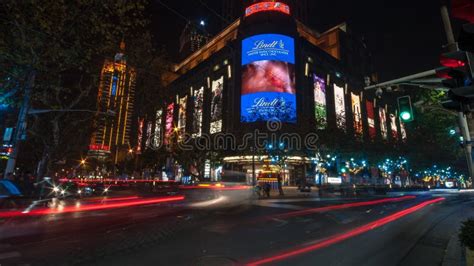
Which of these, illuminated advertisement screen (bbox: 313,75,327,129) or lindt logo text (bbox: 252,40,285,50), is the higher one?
lindt logo text (bbox: 252,40,285,50)

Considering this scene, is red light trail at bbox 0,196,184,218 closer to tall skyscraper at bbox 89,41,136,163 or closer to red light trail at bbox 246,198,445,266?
tall skyscraper at bbox 89,41,136,163

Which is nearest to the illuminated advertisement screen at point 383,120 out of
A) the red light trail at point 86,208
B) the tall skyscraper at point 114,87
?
the tall skyscraper at point 114,87

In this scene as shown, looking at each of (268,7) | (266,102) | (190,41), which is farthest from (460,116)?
(190,41)

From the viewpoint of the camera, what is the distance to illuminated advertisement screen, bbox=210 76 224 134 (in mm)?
62450

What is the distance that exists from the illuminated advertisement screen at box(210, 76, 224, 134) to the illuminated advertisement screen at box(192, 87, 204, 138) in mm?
3015

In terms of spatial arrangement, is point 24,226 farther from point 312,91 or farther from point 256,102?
point 312,91

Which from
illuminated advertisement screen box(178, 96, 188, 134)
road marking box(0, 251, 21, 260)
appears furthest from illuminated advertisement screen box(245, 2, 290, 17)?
road marking box(0, 251, 21, 260)

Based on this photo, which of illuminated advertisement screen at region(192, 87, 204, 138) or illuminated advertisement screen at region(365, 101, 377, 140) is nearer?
illuminated advertisement screen at region(192, 87, 204, 138)

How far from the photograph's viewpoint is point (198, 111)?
6925 cm

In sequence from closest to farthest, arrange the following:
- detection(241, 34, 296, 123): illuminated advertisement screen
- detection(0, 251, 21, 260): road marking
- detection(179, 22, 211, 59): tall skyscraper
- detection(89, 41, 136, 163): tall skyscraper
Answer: detection(0, 251, 21, 260): road marking, detection(89, 41, 136, 163): tall skyscraper, detection(241, 34, 296, 123): illuminated advertisement screen, detection(179, 22, 211, 59): tall skyscraper

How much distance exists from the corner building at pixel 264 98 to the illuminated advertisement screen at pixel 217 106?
0.23 m

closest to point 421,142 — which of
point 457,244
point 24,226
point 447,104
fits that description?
point 457,244

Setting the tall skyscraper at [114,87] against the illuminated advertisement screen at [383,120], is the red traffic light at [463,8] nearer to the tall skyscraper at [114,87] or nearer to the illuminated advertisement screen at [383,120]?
the tall skyscraper at [114,87]

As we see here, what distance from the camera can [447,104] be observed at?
17.3 feet
